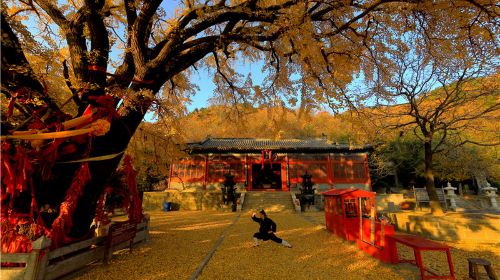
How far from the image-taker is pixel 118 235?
5266mm

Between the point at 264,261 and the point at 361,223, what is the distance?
2837mm

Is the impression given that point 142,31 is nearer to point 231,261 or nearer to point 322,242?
point 231,261

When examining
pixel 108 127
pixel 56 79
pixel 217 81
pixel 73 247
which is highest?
pixel 217 81

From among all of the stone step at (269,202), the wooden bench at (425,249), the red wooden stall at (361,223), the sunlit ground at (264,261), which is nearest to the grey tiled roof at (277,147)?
the stone step at (269,202)

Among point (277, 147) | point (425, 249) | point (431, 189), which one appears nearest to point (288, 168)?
point (277, 147)

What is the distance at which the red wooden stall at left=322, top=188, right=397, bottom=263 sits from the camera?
506 cm

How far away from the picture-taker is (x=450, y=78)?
10633 mm

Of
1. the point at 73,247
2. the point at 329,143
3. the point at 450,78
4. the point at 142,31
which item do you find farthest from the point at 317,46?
the point at 329,143

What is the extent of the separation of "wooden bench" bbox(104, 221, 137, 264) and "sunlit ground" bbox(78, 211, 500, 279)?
10.6 inches

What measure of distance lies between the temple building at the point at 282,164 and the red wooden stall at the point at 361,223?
12707mm

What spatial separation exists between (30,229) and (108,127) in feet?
7.11

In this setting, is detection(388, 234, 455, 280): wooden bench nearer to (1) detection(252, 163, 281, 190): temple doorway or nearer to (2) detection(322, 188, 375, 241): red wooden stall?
(2) detection(322, 188, 375, 241): red wooden stall

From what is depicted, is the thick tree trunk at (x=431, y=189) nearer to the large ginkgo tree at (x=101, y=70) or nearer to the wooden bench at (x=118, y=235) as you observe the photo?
the large ginkgo tree at (x=101, y=70)

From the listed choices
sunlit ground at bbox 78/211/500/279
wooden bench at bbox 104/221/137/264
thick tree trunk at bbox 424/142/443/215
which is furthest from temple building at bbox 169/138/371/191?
wooden bench at bbox 104/221/137/264
